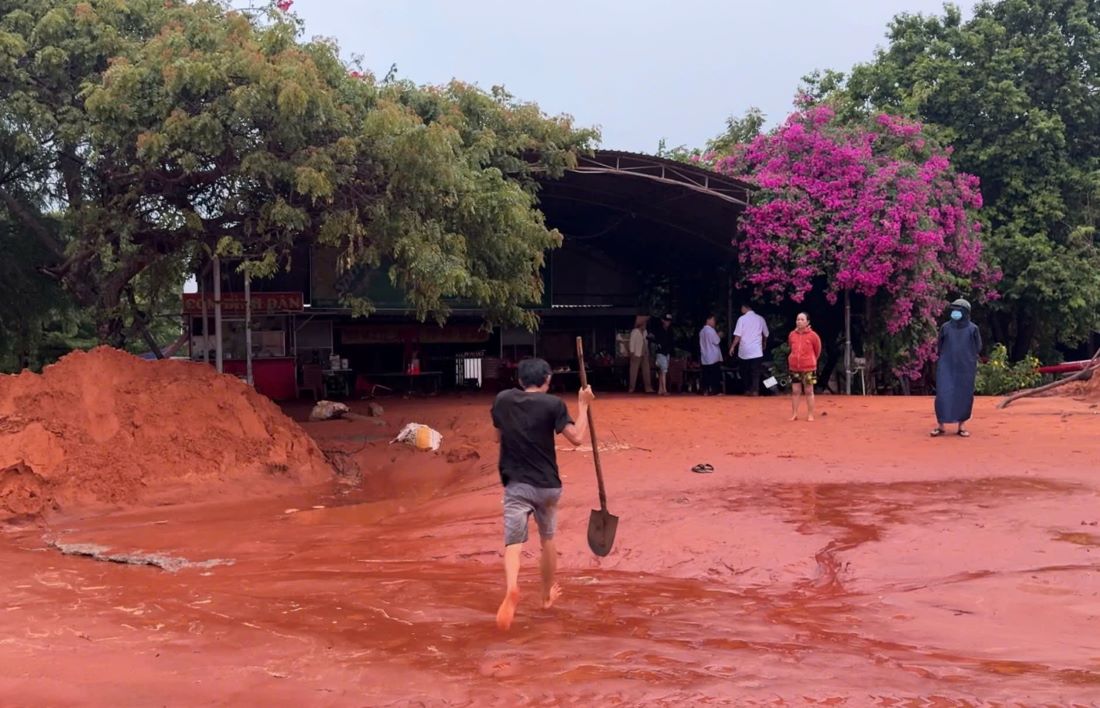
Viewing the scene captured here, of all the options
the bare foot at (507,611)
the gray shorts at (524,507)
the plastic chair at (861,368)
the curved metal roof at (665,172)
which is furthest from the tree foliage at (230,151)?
the plastic chair at (861,368)

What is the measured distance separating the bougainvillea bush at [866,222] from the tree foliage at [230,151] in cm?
634

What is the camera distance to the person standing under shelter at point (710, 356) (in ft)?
61.7

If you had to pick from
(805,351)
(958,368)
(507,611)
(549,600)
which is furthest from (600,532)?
(805,351)

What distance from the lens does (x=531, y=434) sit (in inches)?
237

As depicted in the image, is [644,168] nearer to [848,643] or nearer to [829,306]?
[829,306]

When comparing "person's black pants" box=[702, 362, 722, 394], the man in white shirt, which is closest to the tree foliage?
the man in white shirt

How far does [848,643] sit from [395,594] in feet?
9.72

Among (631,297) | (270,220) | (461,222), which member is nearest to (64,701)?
(270,220)

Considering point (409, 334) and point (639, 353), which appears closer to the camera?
point (639, 353)

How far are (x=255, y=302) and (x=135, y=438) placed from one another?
7.64 metres

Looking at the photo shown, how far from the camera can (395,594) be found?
662cm

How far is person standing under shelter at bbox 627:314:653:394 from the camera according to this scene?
19828mm

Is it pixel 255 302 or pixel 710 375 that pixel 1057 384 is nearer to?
pixel 710 375

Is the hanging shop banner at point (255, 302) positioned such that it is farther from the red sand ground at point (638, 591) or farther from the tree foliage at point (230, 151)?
the red sand ground at point (638, 591)
